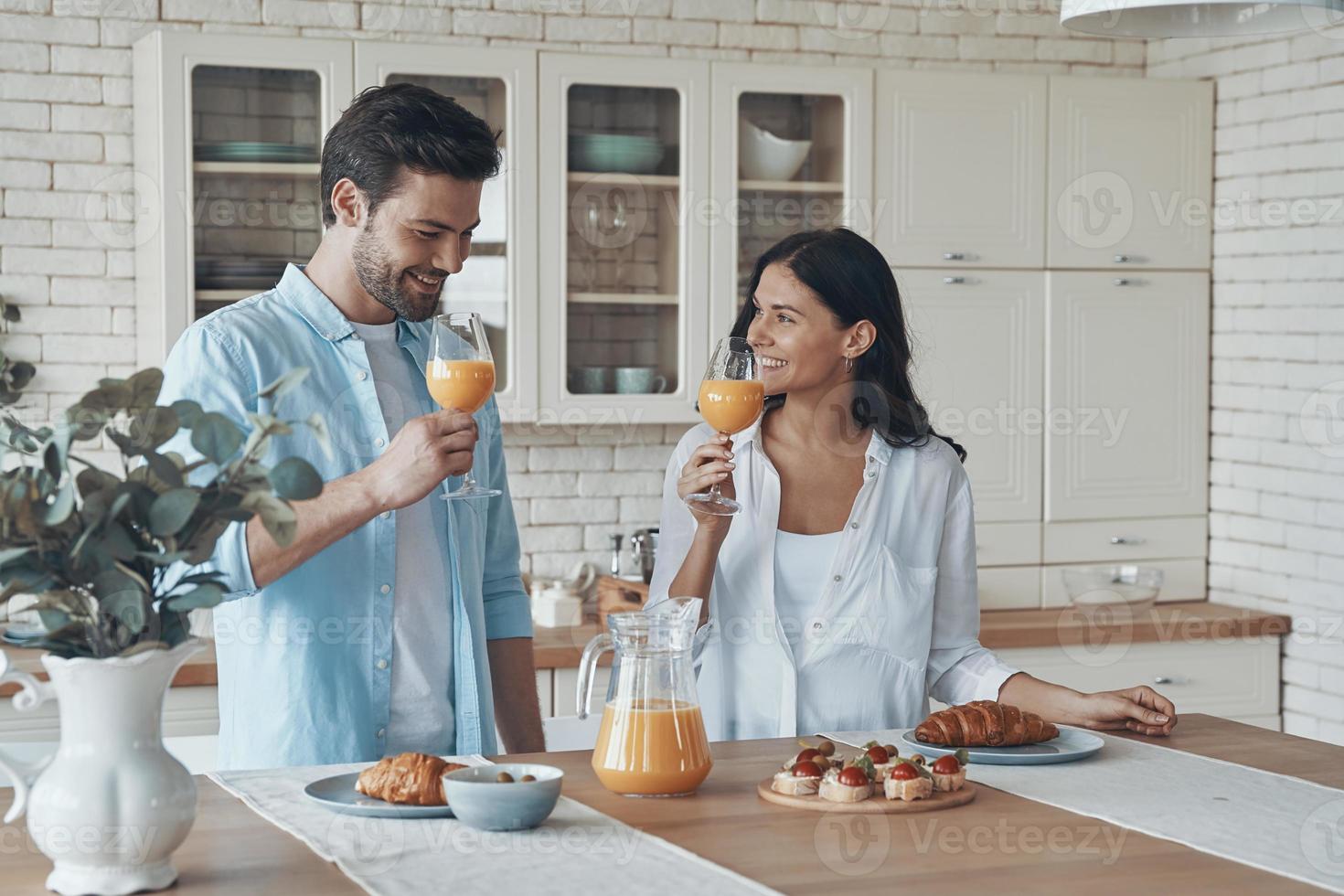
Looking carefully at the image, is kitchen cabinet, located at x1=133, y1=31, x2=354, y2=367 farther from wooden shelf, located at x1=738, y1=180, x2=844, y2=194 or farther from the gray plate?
the gray plate

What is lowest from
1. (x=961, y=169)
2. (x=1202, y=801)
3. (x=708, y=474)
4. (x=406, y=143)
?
(x=1202, y=801)

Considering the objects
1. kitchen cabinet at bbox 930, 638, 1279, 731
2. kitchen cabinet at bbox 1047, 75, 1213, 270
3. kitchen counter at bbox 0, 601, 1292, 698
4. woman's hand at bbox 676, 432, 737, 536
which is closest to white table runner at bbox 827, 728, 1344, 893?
woman's hand at bbox 676, 432, 737, 536

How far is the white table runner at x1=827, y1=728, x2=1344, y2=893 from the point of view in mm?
1511

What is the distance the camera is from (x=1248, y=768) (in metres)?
1.87

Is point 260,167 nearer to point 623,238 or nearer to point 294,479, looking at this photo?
point 623,238

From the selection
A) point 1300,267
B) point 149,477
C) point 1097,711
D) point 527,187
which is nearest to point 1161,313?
point 1300,267

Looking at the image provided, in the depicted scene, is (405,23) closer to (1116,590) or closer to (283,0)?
(283,0)

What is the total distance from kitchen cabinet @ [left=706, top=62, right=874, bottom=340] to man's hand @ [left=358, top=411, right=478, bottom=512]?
208 centimetres

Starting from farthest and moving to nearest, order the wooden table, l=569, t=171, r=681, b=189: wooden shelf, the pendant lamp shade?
l=569, t=171, r=681, b=189: wooden shelf
the pendant lamp shade
the wooden table

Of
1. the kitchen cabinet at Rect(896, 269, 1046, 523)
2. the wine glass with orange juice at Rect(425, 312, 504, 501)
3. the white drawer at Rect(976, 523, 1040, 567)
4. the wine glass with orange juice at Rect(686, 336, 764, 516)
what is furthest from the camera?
the white drawer at Rect(976, 523, 1040, 567)

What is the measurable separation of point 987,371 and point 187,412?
3051mm

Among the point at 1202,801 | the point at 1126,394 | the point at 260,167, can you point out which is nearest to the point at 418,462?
the point at 1202,801

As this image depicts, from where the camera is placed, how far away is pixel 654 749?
5.45 ft

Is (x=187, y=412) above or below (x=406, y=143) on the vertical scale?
below
